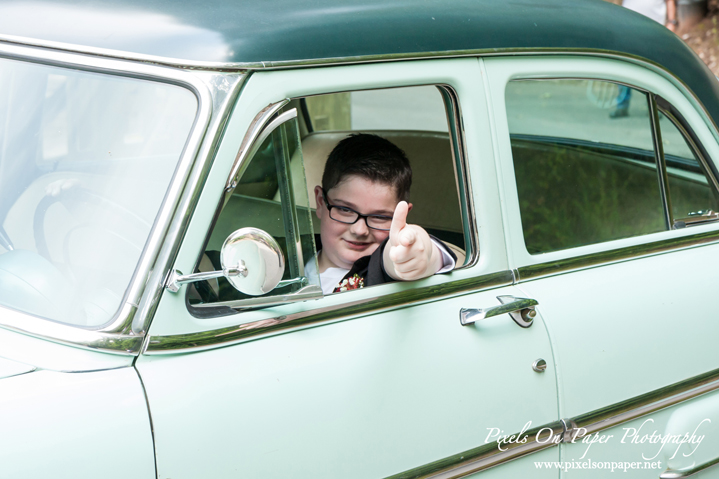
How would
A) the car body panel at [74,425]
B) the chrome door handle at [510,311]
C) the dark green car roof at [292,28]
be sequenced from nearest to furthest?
the car body panel at [74,425] < the dark green car roof at [292,28] < the chrome door handle at [510,311]

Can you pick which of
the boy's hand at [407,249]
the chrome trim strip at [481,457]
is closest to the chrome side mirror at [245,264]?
the boy's hand at [407,249]

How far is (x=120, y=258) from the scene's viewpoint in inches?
53.9

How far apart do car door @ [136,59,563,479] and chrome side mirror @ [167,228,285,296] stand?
0.05 meters

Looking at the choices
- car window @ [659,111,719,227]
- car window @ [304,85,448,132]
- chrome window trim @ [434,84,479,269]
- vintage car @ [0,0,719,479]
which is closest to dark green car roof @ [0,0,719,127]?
vintage car @ [0,0,719,479]

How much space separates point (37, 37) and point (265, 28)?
52cm

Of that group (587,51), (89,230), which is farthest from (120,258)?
(587,51)

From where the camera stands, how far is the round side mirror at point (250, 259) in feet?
4.28

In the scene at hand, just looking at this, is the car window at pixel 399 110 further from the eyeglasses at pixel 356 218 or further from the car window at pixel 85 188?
the car window at pixel 85 188

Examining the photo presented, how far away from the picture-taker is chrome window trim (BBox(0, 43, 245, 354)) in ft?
4.30

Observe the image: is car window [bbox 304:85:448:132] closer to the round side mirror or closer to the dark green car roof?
the dark green car roof

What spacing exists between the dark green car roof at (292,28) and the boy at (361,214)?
1.51 ft

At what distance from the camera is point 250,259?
51.5 inches

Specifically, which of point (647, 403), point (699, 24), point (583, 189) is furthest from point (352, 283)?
point (699, 24)

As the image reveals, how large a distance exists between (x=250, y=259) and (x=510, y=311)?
70cm
